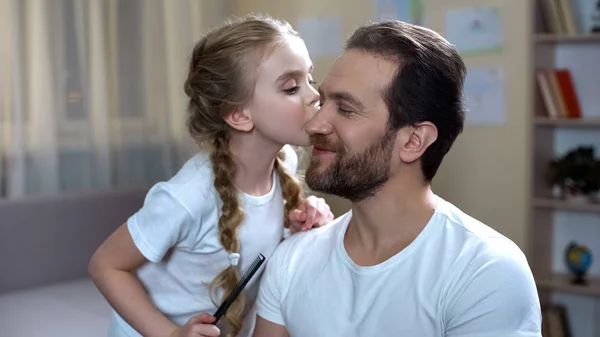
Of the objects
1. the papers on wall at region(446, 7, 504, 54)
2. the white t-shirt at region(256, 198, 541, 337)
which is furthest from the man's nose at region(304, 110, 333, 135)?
the papers on wall at region(446, 7, 504, 54)

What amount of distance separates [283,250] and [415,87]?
428mm

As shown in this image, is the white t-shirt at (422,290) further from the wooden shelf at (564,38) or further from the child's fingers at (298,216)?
the wooden shelf at (564,38)

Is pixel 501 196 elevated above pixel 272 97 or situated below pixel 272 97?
below

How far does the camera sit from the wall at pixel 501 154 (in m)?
3.34

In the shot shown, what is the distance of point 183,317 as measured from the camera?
1671mm

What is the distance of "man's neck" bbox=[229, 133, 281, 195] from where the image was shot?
5.42ft

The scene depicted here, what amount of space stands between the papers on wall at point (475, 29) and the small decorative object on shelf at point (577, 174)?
592 millimetres

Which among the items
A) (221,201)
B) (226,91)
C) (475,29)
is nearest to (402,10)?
(475,29)

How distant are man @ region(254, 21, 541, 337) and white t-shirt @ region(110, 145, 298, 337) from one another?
22 centimetres

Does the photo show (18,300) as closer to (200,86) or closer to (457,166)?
(200,86)

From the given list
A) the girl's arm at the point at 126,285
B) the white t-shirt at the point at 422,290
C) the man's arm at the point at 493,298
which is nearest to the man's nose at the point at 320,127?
the white t-shirt at the point at 422,290

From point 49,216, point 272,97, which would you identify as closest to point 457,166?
point 49,216

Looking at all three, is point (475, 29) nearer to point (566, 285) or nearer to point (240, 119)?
point (566, 285)

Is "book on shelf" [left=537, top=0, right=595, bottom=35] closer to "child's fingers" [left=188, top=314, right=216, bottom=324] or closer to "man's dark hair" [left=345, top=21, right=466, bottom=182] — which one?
"man's dark hair" [left=345, top=21, right=466, bottom=182]
